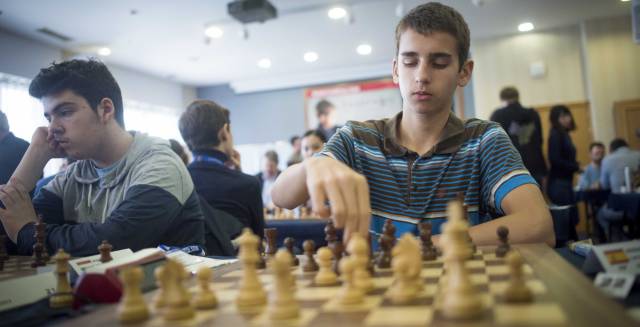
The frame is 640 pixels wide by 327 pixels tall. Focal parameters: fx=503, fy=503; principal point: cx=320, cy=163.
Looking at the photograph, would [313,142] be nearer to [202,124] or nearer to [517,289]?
[202,124]

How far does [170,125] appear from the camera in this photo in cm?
1071

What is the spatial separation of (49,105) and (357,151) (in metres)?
1.24

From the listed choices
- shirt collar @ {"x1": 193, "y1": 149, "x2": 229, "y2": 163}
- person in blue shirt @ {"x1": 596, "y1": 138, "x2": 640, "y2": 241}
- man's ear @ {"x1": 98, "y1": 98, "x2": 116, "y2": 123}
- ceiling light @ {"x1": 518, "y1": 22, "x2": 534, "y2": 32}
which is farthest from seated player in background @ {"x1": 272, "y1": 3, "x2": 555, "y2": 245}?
ceiling light @ {"x1": 518, "y1": 22, "x2": 534, "y2": 32}

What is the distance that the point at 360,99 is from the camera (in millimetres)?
10812

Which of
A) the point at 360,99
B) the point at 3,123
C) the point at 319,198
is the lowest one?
the point at 319,198

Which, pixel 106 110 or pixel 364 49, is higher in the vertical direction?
pixel 364 49

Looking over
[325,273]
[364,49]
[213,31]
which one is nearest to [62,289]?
[325,273]

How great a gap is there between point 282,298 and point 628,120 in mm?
9253

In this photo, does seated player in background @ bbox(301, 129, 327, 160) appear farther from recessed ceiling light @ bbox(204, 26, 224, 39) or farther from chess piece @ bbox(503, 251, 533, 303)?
chess piece @ bbox(503, 251, 533, 303)

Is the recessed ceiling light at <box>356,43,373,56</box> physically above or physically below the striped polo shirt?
above

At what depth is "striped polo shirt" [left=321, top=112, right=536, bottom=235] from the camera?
1759 millimetres

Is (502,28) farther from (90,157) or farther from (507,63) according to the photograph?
(90,157)

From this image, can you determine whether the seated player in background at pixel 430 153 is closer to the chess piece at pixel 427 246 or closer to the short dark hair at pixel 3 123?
the chess piece at pixel 427 246

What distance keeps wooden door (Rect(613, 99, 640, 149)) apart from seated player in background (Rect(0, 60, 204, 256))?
846cm
